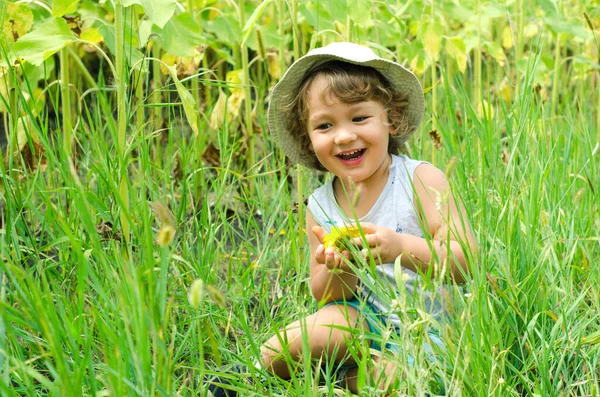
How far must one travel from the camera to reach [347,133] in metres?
1.80

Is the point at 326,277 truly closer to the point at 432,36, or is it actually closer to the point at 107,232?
the point at 107,232

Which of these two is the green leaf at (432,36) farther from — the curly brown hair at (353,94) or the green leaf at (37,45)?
the green leaf at (37,45)

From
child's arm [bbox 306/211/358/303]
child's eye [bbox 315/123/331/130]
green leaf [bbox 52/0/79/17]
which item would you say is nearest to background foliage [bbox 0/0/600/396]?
green leaf [bbox 52/0/79/17]

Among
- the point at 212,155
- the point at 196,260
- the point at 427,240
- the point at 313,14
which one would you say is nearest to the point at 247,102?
the point at 212,155

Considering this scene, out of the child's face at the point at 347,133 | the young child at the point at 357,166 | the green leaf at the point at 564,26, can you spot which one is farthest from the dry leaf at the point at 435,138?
the green leaf at the point at 564,26

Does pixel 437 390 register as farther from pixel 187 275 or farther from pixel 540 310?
pixel 187 275

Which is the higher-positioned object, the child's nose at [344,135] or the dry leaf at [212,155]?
the child's nose at [344,135]

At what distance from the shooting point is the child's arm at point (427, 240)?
1523 millimetres

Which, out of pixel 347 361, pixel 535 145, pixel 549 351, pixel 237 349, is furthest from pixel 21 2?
pixel 549 351

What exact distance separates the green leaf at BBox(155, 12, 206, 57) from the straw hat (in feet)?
1.24

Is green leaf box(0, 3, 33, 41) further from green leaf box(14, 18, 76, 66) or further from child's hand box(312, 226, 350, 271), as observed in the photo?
child's hand box(312, 226, 350, 271)

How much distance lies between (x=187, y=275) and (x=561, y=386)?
30.0 inches

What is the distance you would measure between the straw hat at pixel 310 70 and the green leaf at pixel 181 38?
379 mm

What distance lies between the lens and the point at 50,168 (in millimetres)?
1953
